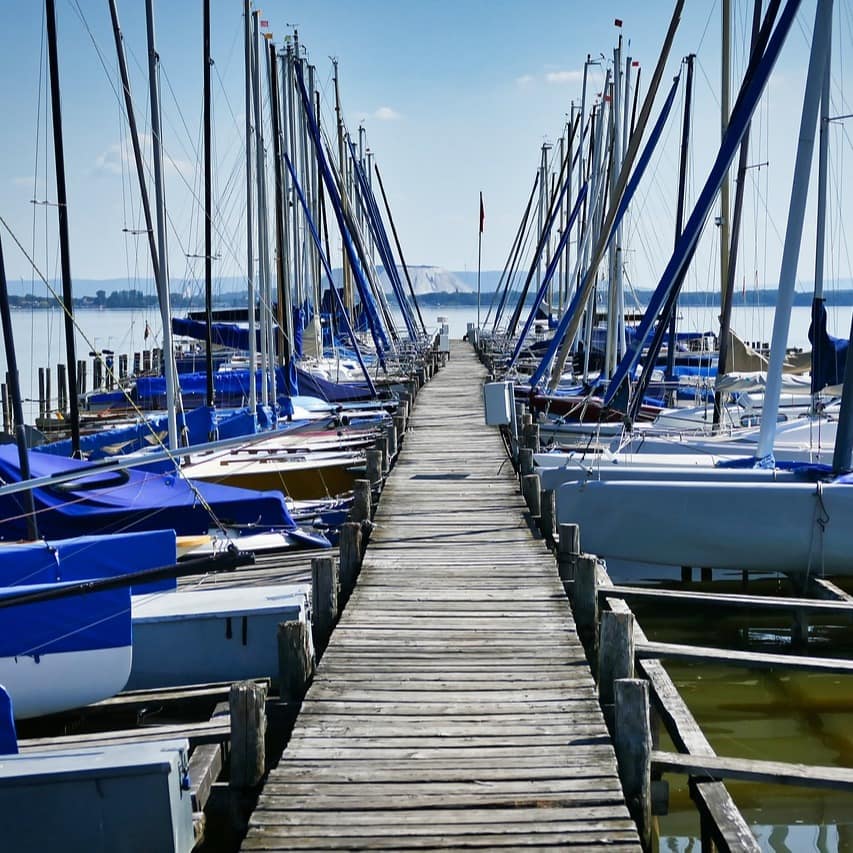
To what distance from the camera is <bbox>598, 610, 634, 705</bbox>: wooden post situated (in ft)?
26.1

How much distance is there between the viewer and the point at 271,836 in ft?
20.3

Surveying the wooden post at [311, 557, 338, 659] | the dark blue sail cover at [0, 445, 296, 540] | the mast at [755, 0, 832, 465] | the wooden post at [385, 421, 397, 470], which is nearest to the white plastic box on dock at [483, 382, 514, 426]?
the wooden post at [385, 421, 397, 470]

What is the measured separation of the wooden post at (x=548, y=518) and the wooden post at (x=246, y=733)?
18.9ft

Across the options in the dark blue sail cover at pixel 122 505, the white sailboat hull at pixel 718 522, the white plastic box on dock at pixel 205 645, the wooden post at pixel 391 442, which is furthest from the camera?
the wooden post at pixel 391 442

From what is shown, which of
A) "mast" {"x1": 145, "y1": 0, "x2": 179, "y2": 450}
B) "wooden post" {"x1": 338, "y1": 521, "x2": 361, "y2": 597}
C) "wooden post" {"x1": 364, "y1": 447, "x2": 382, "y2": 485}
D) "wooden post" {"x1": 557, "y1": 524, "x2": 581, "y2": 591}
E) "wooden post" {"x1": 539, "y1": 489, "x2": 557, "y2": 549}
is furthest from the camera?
"mast" {"x1": 145, "y1": 0, "x2": 179, "y2": 450}

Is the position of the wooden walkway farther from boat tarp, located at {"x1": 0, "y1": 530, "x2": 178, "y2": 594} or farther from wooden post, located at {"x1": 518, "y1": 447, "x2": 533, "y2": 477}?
wooden post, located at {"x1": 518, "y1": 447, "x2": 533, "y2": 477}

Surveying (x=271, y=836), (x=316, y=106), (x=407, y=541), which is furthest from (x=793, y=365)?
Answer: (x=316, y=106)

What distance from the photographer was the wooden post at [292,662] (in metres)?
8.28

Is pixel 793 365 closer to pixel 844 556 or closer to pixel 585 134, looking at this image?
pixel 844 556

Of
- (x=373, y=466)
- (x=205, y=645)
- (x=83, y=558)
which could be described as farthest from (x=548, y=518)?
(x=83, y=558)

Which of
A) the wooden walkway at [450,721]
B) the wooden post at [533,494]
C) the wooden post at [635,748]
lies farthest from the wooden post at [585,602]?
the wooden post at [533,494]

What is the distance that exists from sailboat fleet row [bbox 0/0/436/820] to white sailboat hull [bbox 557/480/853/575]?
12.0 feet

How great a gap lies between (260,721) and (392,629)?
2441 millimetres

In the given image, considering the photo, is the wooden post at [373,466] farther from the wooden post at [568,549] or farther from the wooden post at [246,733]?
the wooden post at [246,733]
